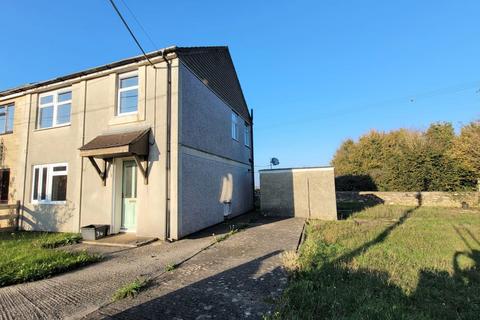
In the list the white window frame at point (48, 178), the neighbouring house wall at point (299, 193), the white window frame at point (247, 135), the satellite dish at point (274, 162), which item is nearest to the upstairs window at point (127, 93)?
the white window frame at point (48, 178)

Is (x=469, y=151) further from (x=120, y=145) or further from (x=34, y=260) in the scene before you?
(x=34, y=260)

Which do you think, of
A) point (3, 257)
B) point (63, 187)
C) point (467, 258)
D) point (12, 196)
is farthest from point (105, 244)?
point (467, 258)

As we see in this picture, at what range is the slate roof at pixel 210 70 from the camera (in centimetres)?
951

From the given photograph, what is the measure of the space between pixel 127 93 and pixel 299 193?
9.49 metres

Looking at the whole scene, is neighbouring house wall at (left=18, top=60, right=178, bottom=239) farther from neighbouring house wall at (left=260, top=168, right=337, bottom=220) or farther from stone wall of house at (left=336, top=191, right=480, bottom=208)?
stone wall of house at (left=336, top=191, right=480, bottom=208)

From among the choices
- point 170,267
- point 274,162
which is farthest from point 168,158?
point 274,162

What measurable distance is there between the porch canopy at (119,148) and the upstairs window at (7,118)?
6.39 metres

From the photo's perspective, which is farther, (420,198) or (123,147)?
(420,198)

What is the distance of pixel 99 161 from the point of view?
959cm

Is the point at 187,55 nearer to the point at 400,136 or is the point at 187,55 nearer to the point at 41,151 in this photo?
the point at 41,151

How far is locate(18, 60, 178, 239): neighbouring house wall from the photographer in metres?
8.70

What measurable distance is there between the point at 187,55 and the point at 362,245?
28.2 feet

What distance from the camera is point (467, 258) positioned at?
21.5ft

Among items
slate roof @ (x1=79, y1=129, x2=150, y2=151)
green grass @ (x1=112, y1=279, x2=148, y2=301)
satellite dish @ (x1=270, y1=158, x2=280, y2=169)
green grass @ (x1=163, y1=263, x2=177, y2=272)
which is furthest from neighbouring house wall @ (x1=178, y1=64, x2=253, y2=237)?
satellite dish @ (x1=270, y1=158, x2=280, y2=169)
